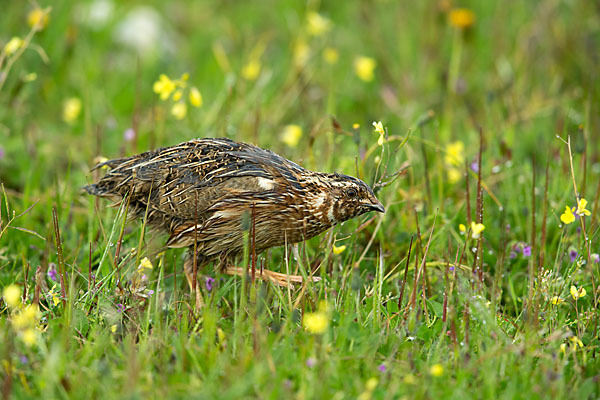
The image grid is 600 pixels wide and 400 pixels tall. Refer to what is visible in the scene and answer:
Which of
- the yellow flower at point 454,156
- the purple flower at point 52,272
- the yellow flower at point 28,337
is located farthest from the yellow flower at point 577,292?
the purple flower at point 52,272

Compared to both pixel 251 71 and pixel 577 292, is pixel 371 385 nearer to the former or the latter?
pixel 577 292

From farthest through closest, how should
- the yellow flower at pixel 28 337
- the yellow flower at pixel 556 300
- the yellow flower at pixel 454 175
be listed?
the yellow flower at pixel 454 175 < the yellow flower at pixel 556 300 < the yellow flower at pixel 28 337

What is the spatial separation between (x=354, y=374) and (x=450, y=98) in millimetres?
4606


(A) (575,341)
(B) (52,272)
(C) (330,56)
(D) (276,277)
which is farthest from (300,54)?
(A) (575,341)

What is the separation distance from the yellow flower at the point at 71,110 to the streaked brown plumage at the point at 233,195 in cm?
274

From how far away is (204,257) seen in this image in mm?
4922

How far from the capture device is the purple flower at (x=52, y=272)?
15.9 ft

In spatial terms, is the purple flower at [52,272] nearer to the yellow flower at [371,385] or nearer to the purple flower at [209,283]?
the purple flower at [209,283]

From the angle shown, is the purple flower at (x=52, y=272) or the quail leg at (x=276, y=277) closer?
the quail leg at (x=276, y=277)

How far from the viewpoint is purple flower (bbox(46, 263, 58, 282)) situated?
4844 millimetres

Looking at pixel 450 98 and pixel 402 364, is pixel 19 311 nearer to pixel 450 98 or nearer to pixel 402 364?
pixel 402 364

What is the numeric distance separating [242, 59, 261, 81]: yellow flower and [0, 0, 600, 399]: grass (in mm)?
103

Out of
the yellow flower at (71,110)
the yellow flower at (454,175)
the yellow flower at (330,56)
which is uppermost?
the yellow flower at (330,56)

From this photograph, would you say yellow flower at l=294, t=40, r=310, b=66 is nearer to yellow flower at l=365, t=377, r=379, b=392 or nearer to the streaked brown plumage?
the streaked brown plumage
